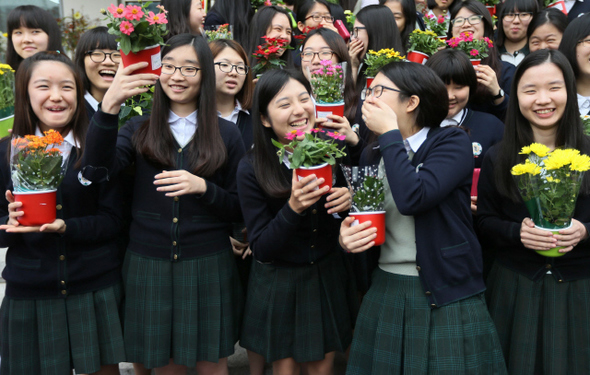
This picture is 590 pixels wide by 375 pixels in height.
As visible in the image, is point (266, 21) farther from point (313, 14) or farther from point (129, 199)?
point (129, 199)

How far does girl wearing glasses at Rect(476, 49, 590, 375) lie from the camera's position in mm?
2637

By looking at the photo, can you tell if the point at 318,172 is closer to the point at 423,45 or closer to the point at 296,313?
the point at 296,313

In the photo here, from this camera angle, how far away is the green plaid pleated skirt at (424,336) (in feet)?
7.61

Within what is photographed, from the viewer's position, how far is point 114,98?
8.66 feet

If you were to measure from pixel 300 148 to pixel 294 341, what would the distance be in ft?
3.77

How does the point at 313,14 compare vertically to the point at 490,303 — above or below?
above

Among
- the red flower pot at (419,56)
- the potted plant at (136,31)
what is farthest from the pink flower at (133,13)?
the red flower pot at (419,56)

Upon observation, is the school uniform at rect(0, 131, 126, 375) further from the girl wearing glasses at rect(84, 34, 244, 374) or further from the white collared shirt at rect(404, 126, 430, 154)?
the white collared shirt at rect(404, 126, 430, 154)

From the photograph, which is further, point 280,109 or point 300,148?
point 280,109

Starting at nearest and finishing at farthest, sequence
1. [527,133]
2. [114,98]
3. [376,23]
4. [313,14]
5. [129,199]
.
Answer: [114,98] < [527,133] < [129,199] < [376,23] < [313,14]

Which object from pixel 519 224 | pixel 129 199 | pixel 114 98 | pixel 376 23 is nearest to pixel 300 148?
pixel 114 98

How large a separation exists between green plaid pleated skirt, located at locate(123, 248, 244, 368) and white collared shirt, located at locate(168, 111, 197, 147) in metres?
0.68

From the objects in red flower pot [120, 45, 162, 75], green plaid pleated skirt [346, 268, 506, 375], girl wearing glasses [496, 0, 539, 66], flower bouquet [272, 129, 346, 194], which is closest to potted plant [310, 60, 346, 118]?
flower bouquet [272, 129, 346, 194]

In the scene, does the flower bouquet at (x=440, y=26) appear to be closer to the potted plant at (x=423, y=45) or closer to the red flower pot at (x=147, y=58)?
the potted plant at (x=423, y=45)
